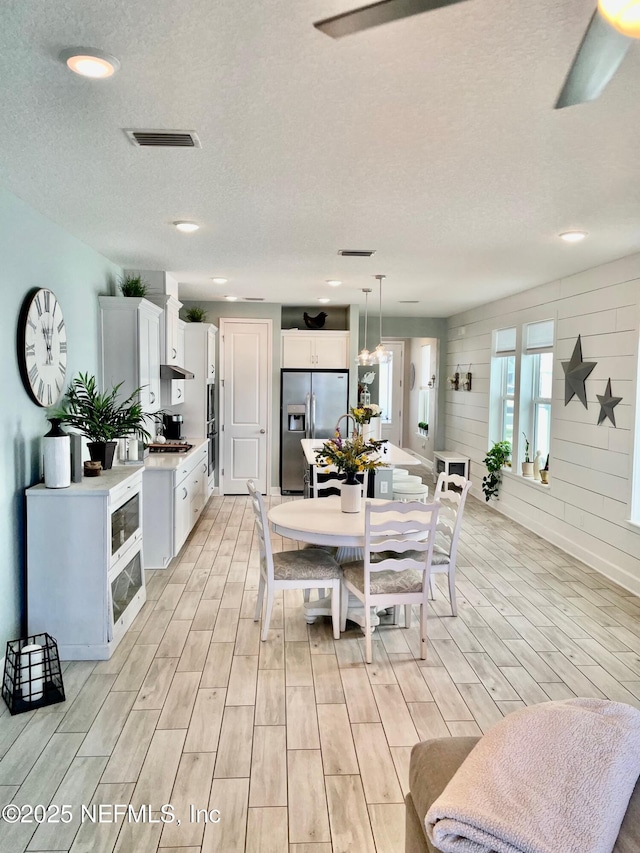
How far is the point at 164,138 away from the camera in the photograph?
234cm

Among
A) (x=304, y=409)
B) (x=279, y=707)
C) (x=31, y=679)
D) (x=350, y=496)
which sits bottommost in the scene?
(x=279, y=707)

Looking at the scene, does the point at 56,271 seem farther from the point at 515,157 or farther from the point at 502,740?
the point at 502,740

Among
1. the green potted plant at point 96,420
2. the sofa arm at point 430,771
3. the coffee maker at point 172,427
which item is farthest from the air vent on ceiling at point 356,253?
the sofa arm at point 430,771

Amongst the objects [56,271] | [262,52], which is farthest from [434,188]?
[56,271]

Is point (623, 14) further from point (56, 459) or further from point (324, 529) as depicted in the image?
point (56, 459)

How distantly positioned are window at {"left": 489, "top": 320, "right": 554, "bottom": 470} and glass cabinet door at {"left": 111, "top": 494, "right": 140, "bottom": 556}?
413 centimetres

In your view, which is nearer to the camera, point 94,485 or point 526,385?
point 94,485

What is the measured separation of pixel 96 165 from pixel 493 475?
5641 mm

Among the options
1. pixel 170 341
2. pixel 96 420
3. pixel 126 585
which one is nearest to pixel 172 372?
pixel 170 341

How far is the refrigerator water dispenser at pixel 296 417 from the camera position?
7602 mm

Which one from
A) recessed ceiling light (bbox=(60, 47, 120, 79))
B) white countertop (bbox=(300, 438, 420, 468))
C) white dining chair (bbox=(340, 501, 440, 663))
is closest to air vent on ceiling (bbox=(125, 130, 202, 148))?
recessed ceiling light (bbox=(60, 47, 120, 79))

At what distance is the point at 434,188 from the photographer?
9.57 feet

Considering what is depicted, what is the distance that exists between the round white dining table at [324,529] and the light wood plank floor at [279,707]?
14 cm

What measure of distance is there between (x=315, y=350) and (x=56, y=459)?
490 centimetres
